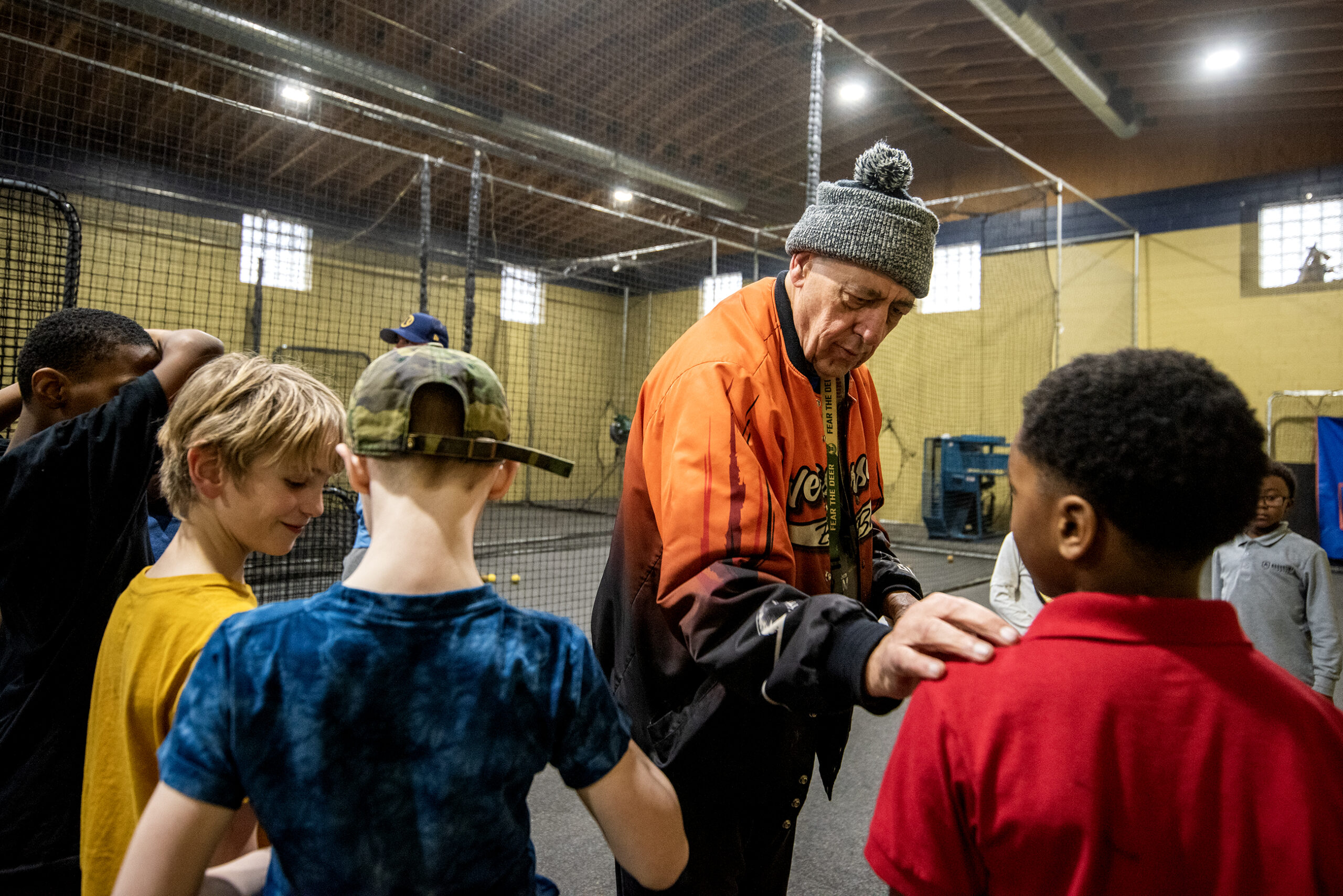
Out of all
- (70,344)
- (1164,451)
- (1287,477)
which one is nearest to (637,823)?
(1164,451)

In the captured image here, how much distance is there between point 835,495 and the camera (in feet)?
3.95

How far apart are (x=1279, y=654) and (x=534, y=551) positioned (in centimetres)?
591

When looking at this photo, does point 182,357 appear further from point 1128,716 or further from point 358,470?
point 1128,716

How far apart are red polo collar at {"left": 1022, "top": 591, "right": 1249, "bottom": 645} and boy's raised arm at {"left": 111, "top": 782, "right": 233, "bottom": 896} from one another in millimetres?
755

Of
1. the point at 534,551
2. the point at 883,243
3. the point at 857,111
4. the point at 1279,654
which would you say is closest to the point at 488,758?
the point at 883,243

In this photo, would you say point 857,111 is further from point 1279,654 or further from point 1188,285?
point 1279,654

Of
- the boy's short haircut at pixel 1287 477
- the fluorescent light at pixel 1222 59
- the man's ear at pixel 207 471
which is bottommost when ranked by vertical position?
the man's ear at pixel 207 471

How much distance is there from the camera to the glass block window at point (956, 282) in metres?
9.97

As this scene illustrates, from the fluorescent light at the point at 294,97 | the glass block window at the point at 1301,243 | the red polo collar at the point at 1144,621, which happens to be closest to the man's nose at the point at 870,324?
the red polo collar at the point at 1144,621

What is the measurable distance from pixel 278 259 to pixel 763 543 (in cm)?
938

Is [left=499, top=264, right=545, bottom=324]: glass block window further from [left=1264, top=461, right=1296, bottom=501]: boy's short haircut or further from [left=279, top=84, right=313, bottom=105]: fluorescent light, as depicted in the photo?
[left=1264, top=461, right=1296, bottom=501]: boy's short haircut

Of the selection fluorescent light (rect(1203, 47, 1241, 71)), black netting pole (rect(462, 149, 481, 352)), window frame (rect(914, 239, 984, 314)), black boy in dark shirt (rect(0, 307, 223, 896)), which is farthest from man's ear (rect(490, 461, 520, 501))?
window frame (rect(914, 239, 984, 314))

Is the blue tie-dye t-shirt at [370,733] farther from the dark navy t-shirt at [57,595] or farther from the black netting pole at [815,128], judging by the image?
the black netting pole at [815,128]

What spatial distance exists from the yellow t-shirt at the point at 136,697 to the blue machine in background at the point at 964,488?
348 inches
